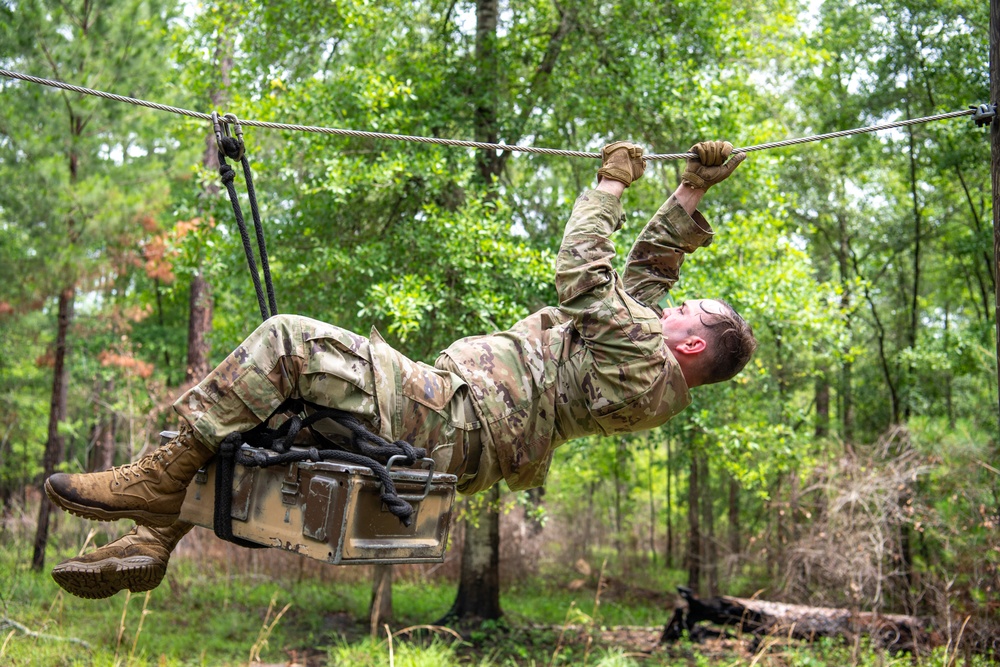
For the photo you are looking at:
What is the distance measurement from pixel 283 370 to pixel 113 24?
8900 millimetres

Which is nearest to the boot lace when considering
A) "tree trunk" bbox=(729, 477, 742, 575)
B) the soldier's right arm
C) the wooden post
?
the soldier's right arm

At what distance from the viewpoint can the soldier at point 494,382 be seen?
8.14ft

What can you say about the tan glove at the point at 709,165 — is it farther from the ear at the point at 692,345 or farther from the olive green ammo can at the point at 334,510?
the olive green ammo can at the point at 334,510

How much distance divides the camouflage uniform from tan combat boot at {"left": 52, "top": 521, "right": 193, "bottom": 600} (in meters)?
0.72

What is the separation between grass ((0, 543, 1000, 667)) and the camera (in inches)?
276

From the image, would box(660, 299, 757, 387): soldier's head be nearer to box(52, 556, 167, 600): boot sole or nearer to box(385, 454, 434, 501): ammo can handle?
box(385, 454, 434, 501): ammo can handle

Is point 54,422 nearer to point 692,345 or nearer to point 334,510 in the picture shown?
point 334,510

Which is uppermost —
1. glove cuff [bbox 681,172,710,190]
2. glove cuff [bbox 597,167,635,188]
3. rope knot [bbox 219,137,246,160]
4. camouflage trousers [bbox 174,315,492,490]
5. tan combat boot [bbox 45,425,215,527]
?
glove cuff [bbox 681,172,710,190]

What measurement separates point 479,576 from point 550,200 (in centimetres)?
464

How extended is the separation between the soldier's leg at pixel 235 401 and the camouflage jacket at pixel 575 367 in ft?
1.61

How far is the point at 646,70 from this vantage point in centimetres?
758

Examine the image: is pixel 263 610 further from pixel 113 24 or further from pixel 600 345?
pixel 600 345

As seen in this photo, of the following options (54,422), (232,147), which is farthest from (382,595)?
(232,147)

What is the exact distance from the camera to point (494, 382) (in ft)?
9.39
